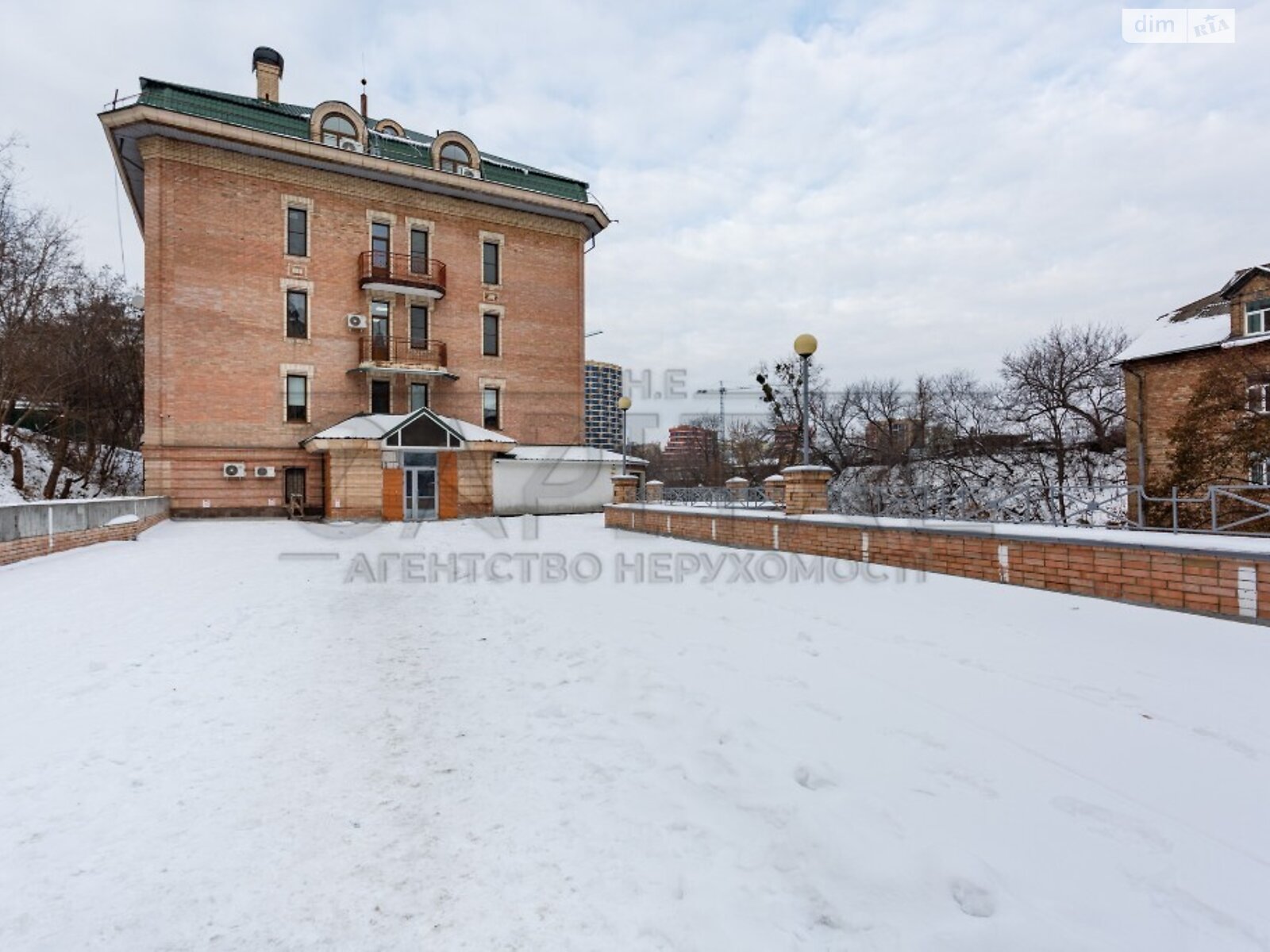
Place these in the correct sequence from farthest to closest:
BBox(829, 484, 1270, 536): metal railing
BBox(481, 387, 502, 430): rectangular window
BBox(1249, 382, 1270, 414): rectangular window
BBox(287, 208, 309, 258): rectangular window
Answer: BBox(481, 387, 502, 430): rectangular window
BBox(287, 208, 309, 258): rectangular window
BBox(1249, 382, 1270, 414): rectangular window
BBox(829, 484, 1270, 536): metal railing

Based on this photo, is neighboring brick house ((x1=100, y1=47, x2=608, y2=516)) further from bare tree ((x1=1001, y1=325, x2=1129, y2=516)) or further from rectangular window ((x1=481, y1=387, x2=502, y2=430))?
Answer: bare tree ((x1=1001, y1=325, x2=1129, y2=516))

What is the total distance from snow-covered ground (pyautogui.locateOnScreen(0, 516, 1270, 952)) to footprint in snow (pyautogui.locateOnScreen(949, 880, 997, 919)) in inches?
0.7

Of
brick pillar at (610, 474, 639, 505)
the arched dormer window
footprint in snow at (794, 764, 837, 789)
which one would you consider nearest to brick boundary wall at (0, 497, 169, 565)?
footprint in snow at (794, 764, 837, 789)

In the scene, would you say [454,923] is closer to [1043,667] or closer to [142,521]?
[1043,667]

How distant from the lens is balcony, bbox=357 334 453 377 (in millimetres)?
24078

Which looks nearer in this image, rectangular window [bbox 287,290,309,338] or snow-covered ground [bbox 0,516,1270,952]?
snow-covered ground [bbox 0,516,1270,952]

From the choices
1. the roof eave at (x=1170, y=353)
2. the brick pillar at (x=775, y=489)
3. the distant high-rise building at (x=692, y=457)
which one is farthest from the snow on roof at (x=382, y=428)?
the roof eave at (x=1170, y=353)

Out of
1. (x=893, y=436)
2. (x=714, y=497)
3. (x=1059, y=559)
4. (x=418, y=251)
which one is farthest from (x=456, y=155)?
(x=893, y=436)

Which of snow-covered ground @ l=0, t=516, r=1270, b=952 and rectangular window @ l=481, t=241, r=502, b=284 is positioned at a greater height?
rectangular window @ l=481, t=241, r=502, b=284

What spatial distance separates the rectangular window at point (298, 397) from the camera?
918 inches

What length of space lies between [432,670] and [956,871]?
13.3 feet

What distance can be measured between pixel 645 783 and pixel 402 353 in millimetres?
24965

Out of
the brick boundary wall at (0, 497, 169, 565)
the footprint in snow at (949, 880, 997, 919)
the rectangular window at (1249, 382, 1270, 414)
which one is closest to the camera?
the footprint in snow at (949, 880, 997, 919)

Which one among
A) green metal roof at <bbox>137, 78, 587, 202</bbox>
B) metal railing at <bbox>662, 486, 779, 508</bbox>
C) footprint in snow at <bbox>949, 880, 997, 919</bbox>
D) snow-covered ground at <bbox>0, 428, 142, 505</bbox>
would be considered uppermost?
green metal roof at <bbox>137, 78, 587, 202</bbox>
